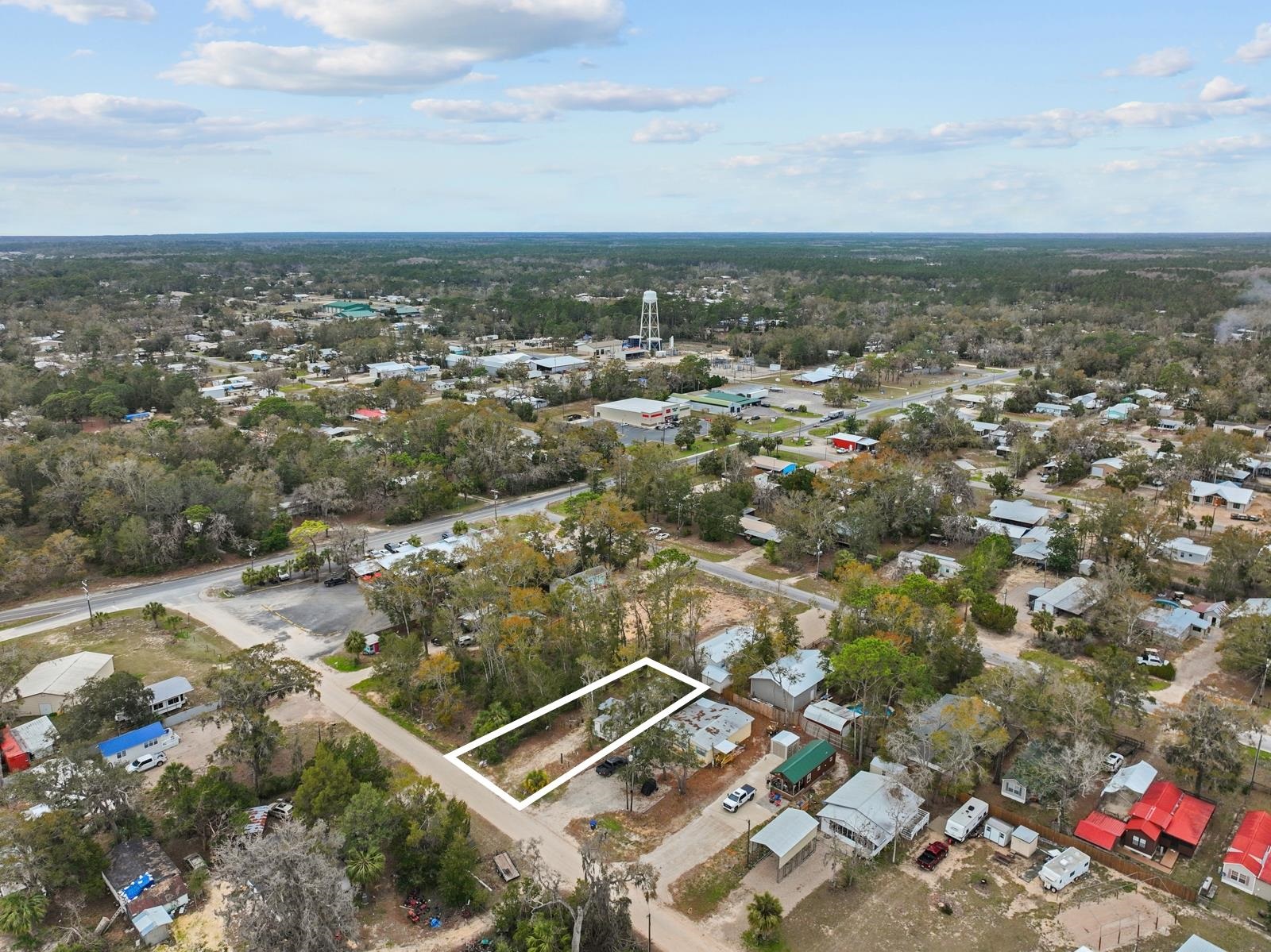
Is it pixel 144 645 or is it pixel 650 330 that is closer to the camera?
pixel 144 645

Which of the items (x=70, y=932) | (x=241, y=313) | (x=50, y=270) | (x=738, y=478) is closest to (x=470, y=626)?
(x=70, y=932)

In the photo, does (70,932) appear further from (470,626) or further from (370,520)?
(370,520)

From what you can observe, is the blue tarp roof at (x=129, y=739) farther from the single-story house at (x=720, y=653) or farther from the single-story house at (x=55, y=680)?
the single-story house at (x=720, y=653)

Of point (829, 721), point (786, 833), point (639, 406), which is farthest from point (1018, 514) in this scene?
point (639, 406)

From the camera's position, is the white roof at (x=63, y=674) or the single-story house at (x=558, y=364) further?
the single-story house at (x=558, y=364)

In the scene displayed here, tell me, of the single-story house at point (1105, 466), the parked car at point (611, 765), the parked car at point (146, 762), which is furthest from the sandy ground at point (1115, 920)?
the single-story house at point (1105, 466)

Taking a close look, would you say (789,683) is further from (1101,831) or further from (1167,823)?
(1167,823)

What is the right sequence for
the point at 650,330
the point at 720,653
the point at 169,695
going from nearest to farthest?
the point at 169,695 → the point at 720,653 → the point at 650,330
